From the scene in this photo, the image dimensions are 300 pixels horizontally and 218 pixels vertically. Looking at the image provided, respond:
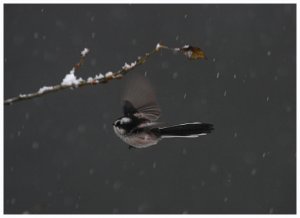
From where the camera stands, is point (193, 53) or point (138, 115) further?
point (138, 115)

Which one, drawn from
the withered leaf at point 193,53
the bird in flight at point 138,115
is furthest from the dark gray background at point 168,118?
the withered leaf at point 193,53

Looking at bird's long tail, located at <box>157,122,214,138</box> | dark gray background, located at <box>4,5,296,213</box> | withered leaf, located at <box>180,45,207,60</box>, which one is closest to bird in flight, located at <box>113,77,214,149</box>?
bird's long tail, located at <box>157,122,214,138</box>

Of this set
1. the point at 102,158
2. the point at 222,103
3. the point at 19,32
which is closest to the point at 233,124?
the point at 222,103

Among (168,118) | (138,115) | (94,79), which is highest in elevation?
(168,118)

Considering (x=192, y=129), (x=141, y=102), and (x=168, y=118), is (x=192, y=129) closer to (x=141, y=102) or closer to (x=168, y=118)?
(x=141, y=102)

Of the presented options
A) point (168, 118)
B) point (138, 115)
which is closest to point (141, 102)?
point (138, 115)

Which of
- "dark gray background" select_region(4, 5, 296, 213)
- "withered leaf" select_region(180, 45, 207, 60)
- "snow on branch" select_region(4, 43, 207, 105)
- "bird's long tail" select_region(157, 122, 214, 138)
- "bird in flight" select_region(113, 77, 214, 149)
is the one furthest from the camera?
"dark gray background" select_region(4, 5, 296, 213)

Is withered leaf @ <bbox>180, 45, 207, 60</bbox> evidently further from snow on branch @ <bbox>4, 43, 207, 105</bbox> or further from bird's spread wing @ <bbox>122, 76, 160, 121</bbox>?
bird's spread wing @ <bbox>122, 76, 160, 121</bbox>
